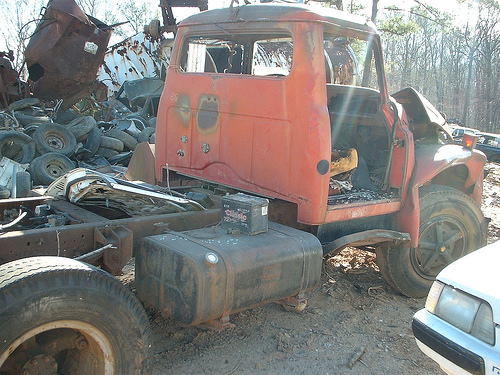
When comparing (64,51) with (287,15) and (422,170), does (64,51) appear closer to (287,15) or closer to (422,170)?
(287,15)

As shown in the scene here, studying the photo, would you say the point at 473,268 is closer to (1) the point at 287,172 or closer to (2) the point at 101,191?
(1) the point at 287,172

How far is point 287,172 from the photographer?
3.45 meters

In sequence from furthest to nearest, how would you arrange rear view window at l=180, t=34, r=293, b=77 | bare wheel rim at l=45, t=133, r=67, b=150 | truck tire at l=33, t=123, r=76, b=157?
bare wheel rim at l=45, t=133, r=67, b=150, truck tire at l=33, t=123, r=76, b=157, rear view window at l=180, t=34, r=293, b=77

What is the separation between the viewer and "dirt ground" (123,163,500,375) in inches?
125

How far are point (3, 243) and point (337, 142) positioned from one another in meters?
3.10

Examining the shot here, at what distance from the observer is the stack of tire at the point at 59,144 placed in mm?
7805

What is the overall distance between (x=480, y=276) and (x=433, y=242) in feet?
6.62

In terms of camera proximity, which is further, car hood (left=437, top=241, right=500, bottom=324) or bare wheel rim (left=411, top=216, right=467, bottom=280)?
bare wheel rim (left=411, top=216, right=467, bottom=280)

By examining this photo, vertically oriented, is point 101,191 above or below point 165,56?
below

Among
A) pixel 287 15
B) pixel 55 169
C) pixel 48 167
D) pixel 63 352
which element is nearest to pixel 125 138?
pixel 55 169

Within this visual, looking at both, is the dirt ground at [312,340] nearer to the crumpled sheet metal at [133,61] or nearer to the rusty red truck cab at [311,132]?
the rusty red truck cab at [311,132]

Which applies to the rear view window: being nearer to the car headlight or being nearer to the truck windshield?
the truck windshield

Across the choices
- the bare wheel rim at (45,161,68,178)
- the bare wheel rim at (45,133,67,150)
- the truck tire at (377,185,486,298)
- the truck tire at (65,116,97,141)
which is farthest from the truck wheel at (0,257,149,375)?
the truck tire at (65,116,97,141)

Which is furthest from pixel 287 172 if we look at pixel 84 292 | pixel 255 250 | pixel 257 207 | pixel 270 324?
pixel 84 292
